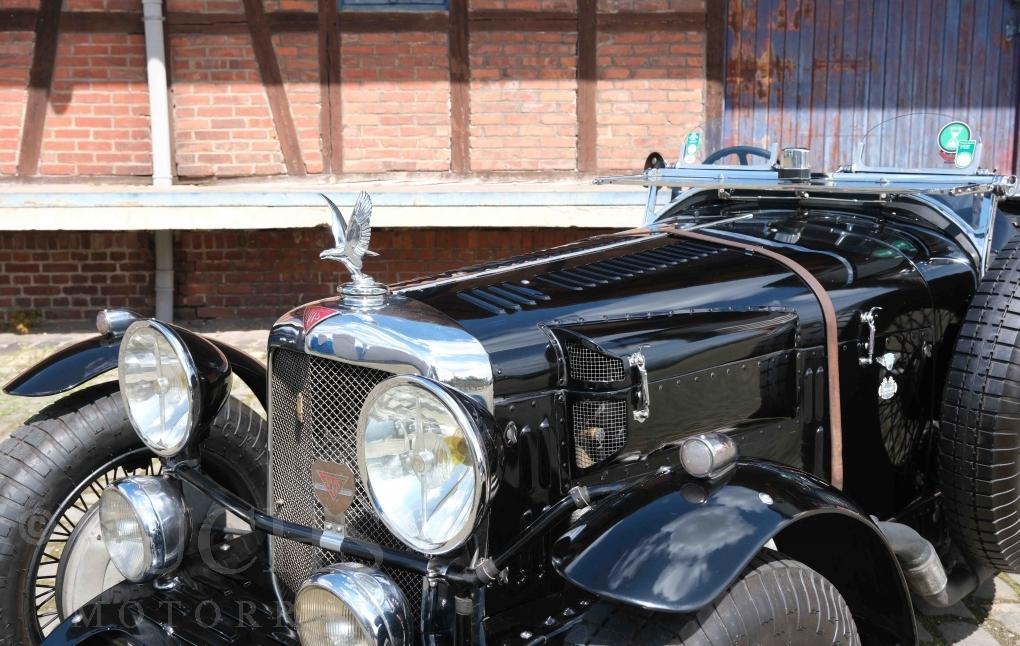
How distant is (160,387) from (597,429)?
3.45ft

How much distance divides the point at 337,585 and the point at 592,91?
5840mm

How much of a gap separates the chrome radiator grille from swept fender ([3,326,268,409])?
0.35 metres

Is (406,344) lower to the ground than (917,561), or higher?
higher

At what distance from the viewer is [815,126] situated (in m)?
7.41

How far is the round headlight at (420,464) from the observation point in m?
1.72

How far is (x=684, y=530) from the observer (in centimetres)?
174

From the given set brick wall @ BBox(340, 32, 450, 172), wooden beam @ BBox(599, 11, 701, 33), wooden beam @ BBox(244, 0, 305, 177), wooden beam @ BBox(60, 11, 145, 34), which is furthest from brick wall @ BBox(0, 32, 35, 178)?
wooden beam @ BBox(599, 11, 701, 33)

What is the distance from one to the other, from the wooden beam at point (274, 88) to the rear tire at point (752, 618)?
5957 millimetres

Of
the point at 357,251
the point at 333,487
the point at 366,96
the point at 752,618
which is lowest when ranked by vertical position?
the point at 752,618

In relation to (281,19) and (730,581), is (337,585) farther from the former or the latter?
(281,19)

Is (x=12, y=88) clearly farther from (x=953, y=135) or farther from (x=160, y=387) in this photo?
(x=953, y=135)

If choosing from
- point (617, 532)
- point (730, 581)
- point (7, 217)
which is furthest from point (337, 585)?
point (7, 217)

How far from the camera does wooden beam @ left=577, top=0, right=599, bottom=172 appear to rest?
7.03m

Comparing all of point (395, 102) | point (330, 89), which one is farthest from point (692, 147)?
point (330, 89)
